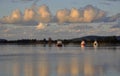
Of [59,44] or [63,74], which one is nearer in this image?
[63,74]

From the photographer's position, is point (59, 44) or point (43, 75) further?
point (59, 44)

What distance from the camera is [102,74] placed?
27.6 meters

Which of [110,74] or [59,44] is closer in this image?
[110,74]

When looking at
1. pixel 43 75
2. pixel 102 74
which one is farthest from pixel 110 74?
pixel 43 75

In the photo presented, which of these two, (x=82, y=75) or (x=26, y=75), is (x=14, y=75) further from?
(x=82, y=75)

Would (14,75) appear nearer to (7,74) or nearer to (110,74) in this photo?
(7,74)

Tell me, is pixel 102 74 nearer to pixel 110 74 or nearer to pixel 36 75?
pixel 110 74

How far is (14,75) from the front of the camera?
90.3 feet

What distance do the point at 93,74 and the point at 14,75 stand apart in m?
6.21

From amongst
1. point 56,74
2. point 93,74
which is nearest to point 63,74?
point 56,74

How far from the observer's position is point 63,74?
92.1 feet

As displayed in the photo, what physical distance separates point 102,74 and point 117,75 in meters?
1.35

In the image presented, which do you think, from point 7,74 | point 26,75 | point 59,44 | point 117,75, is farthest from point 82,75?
point 59,44

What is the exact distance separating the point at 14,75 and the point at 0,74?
4.72 ft
